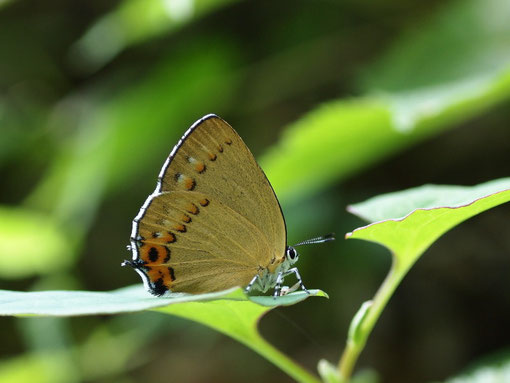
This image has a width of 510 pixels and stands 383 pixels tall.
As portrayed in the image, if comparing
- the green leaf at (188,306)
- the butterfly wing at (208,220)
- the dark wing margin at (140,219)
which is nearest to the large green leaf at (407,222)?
the green leaf at (188,306)

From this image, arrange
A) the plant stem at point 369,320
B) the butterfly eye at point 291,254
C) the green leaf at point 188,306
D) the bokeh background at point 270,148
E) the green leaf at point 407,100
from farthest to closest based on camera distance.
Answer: the bokeh background at point 270,148 → the green leaf at point 407,100 → the butterfly eye at point 291,254 → the plant stem at point 369,320 → the green leaf at point 188,306

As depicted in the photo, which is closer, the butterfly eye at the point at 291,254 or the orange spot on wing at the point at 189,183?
the orange spot on wing at the point at 189,183

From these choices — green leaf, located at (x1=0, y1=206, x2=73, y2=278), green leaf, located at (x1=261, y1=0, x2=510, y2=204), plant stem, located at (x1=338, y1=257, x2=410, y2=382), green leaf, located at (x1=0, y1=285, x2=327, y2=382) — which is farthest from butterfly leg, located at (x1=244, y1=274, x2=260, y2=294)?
green leaf, located at (x1=0, y1=206, x2=73, y2=278)

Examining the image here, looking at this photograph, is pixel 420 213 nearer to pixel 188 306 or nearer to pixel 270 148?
pixel 188 306

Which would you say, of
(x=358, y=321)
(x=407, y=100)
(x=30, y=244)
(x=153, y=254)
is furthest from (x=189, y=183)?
(x=30, y=244)

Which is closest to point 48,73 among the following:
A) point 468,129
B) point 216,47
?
point 216,47

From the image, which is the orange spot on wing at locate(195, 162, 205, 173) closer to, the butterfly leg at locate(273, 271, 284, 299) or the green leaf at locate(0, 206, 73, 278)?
the butterfly leg at locate(273, 271, 284, 299)

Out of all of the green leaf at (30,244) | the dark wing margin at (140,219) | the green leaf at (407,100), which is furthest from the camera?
the green leaf at (30,244)

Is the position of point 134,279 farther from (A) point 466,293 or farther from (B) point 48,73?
(A) point 466,293

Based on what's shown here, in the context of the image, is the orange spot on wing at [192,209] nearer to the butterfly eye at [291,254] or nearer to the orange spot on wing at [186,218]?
the orange spot on wing at [186,218]
